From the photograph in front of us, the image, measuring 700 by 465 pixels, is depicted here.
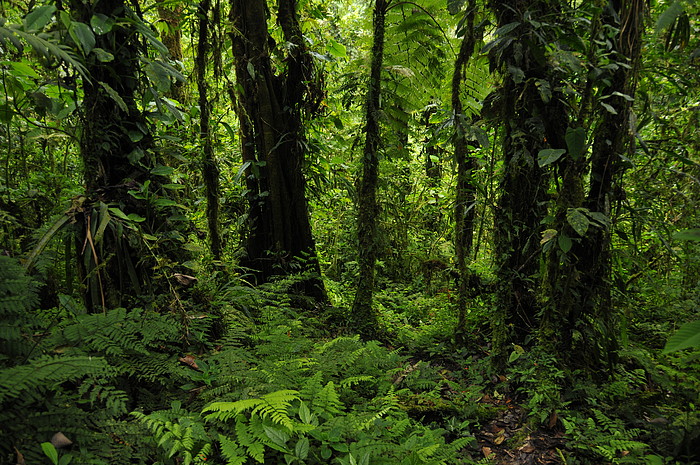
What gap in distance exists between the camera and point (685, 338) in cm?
146

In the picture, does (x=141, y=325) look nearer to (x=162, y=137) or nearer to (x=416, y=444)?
(x=162, y=137)

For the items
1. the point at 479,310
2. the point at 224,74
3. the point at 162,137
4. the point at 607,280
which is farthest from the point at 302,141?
the point at 607,280

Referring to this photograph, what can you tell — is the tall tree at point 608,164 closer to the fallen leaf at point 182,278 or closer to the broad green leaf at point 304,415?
the broad green leaf at point 304,415

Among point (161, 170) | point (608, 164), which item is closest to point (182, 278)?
point (161, 170)

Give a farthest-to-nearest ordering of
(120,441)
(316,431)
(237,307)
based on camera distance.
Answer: (237,307), (316,431), (120,441)

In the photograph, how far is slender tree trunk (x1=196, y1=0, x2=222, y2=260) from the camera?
12.6 feet

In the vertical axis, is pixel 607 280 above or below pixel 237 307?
above

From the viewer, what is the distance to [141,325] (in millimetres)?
2062

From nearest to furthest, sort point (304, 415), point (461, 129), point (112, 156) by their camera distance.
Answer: point (304, 415) < point (112, 156) < point (461, 129)

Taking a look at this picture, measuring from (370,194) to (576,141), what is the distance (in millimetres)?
1859

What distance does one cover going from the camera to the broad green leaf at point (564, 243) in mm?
2506

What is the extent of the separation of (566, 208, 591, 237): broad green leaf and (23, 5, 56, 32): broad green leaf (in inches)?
118

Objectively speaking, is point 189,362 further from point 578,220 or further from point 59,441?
point 578,220

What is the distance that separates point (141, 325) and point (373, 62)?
297 centimetres
